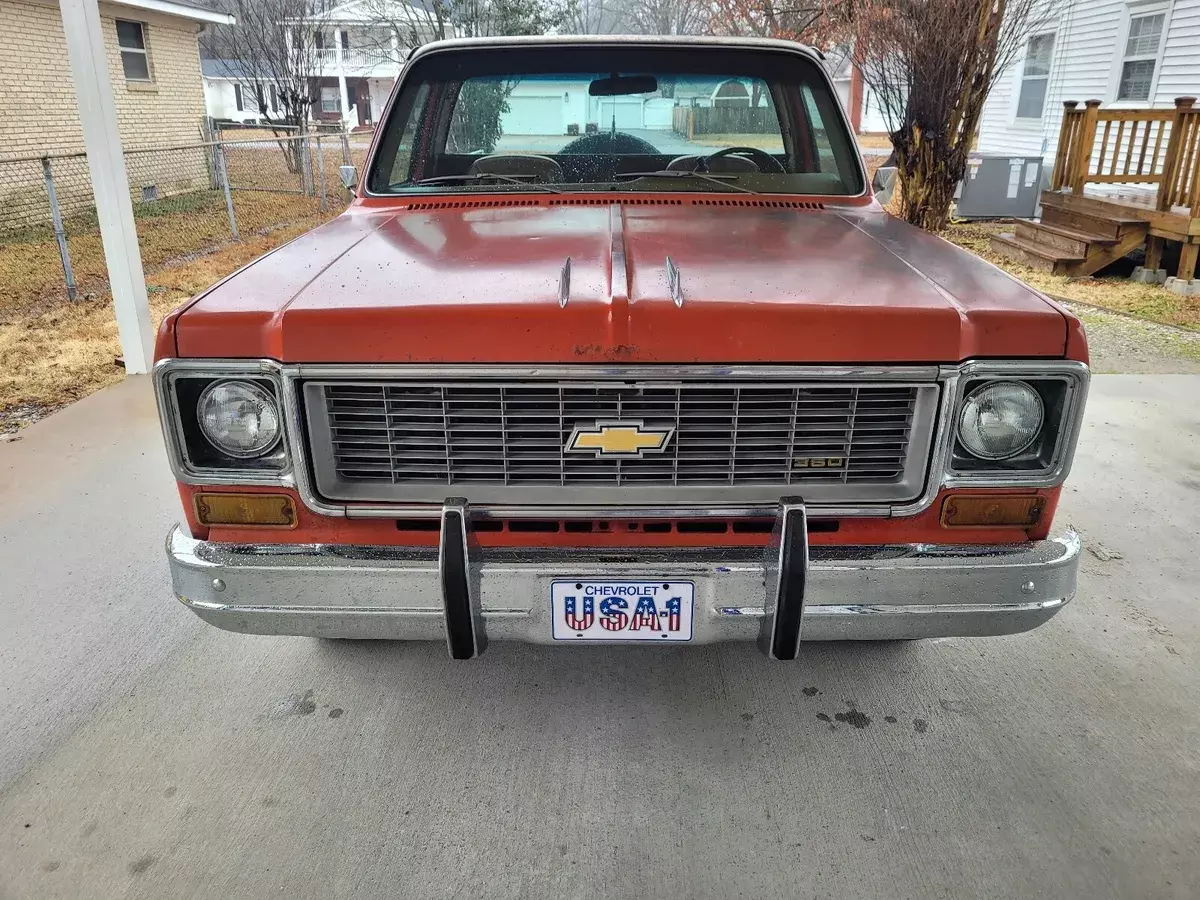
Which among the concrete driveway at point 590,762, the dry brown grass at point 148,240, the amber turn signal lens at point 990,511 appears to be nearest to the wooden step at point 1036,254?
the concrete driveway at point 590,762

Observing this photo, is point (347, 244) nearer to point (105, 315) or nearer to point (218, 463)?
point (218, 463)

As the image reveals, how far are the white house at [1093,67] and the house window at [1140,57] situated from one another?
0.01m

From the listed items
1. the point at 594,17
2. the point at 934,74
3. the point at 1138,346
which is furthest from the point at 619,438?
the point at 594,17

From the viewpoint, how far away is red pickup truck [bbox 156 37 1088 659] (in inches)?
78.0

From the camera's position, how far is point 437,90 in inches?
139

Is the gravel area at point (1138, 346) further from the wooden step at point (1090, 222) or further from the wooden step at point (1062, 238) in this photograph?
the wooden step at point (1090, 222)

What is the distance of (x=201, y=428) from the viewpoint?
2.12 metres

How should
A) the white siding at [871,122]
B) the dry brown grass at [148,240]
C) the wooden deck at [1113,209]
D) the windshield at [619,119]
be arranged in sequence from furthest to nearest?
the white siding at [871,122] → the dry brown grass at [148,240] → the wooden deck at [1113,209] → the windshield at [619,119]

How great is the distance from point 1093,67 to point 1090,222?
541 centimetres

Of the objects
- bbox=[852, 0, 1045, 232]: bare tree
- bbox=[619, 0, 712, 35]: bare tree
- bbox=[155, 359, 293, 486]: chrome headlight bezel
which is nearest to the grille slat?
bbox=[155, 359, 293, 486]: chrome headlight bezel

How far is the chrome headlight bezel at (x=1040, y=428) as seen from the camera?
2021 millimetres

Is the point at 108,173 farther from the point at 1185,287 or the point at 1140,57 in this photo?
the point at 1140,57

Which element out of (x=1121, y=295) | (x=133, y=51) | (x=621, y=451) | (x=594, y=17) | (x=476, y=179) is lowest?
(x=1121, y=295)

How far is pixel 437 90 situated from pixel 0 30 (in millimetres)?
12408
